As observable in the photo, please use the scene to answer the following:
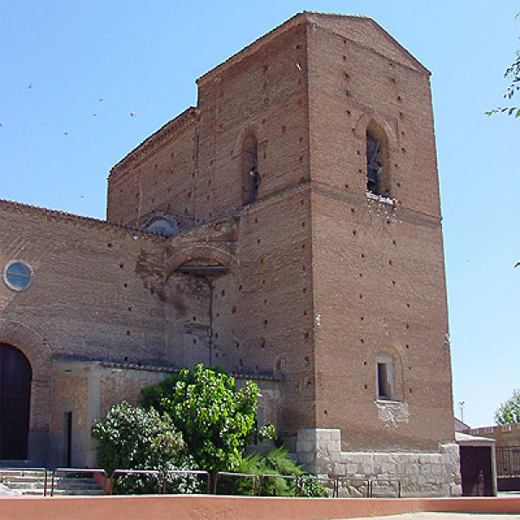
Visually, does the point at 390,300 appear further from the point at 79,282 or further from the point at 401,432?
the point at 79,282

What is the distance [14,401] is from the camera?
17531 mm

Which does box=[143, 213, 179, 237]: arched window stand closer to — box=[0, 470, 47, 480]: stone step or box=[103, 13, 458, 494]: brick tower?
box=[103, 13, 458, 494]: brick tower

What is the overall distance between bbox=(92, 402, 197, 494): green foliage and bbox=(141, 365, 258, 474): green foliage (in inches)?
13.0

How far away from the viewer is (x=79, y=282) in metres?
19.0

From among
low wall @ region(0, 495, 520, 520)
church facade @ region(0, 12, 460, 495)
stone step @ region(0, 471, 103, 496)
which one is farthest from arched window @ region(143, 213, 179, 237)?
low wall @ region(0, 495, 520, 520)

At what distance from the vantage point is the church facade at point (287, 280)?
696 inches

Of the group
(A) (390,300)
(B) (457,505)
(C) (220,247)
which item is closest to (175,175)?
(C) (220,247)

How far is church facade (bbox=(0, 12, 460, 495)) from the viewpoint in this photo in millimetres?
17688

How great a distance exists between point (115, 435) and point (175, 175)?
1051 cm

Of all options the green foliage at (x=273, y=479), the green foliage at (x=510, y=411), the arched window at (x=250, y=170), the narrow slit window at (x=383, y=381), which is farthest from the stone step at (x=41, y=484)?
the green foliage at (x=510, y=411)

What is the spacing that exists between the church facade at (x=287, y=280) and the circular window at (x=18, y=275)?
4 centimetres

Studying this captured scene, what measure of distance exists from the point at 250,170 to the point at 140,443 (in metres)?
8.81

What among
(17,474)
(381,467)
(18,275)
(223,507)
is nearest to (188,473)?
(223,507)

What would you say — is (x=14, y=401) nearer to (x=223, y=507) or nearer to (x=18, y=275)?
(x=18, y=275)
